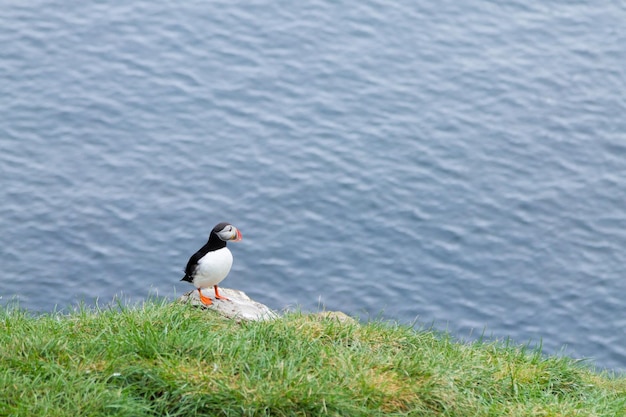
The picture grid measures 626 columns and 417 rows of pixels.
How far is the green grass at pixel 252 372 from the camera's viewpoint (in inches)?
335

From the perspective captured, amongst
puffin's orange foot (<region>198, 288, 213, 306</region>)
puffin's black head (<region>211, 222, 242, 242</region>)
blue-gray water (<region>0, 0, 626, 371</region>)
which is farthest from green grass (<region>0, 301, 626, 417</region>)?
blue-gray water (<region>0, 0, 626, 371</region>)

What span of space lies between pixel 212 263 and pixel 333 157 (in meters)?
17.2

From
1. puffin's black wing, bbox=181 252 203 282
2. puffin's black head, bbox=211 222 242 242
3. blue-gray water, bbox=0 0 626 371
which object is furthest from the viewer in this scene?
blue-gray water, bbox=0 0 626 371

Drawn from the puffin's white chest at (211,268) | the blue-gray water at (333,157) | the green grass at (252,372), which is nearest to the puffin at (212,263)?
the puffin's white chest at (211,268)

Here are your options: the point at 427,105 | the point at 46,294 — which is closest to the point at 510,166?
the point at 427,105

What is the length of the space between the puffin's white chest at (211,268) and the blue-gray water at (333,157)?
38.6 ft

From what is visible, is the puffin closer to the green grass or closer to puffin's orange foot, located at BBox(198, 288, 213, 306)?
puffin's orange foot, located at BBox(198, 288, 213, 306)

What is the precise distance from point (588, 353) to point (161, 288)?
995 cm

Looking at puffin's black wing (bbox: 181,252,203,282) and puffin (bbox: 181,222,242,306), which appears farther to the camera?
puffin's black wing (bbox: 181,252,203,282)

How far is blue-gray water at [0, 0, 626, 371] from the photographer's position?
81.6 feet

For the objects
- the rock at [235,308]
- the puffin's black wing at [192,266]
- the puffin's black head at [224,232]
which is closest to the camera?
the rock at [235,308]

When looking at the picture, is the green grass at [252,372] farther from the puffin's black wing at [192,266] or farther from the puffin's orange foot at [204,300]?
the puffin's black wing at [192,266]

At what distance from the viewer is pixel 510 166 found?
93.5ft

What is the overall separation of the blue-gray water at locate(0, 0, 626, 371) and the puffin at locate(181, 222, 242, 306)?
11.6m
